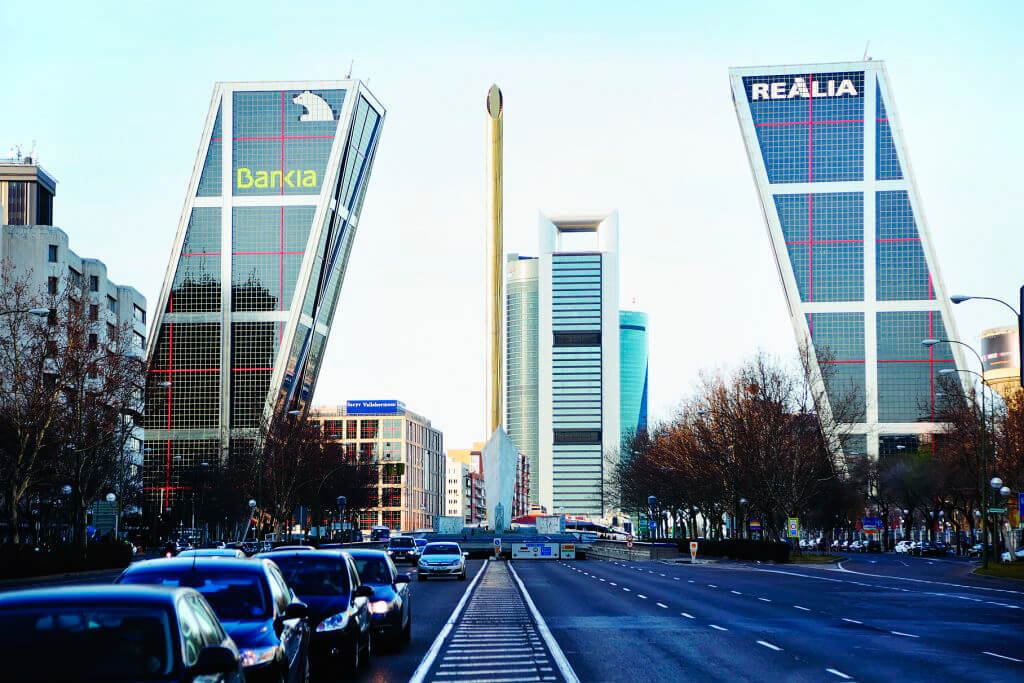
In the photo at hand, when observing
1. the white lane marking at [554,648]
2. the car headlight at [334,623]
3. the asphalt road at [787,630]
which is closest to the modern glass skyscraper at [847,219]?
the asphalt road at [787,630]

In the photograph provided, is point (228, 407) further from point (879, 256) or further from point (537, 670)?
point (537, 670)

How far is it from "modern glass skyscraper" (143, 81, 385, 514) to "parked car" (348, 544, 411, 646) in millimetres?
153642

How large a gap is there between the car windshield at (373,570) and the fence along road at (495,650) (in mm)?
1369

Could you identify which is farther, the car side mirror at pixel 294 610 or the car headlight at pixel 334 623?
the car headlight at pixel 334 623

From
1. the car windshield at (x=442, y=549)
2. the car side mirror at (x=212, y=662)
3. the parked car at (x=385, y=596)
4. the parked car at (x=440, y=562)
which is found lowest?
the parked car at (x=440, y=562)

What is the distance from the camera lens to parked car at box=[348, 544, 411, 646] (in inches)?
830

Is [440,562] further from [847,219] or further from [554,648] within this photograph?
[847,219]

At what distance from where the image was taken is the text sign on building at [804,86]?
170 metres

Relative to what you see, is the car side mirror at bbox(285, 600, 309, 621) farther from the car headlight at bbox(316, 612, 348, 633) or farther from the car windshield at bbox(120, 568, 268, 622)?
the car headlight at bbox(316, 612, 348, 633)

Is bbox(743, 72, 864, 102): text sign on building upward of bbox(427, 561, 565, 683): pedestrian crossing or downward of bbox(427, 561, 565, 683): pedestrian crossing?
upward

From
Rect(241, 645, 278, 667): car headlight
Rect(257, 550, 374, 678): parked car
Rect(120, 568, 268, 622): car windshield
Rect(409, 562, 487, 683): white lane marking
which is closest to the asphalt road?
Rect(409, 562, 487, 683): white lane marking

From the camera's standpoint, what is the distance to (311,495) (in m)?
114

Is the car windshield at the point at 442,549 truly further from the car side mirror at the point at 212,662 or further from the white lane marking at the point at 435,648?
the car side mirror at the point at 212,662

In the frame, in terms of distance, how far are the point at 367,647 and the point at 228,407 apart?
17229cm
